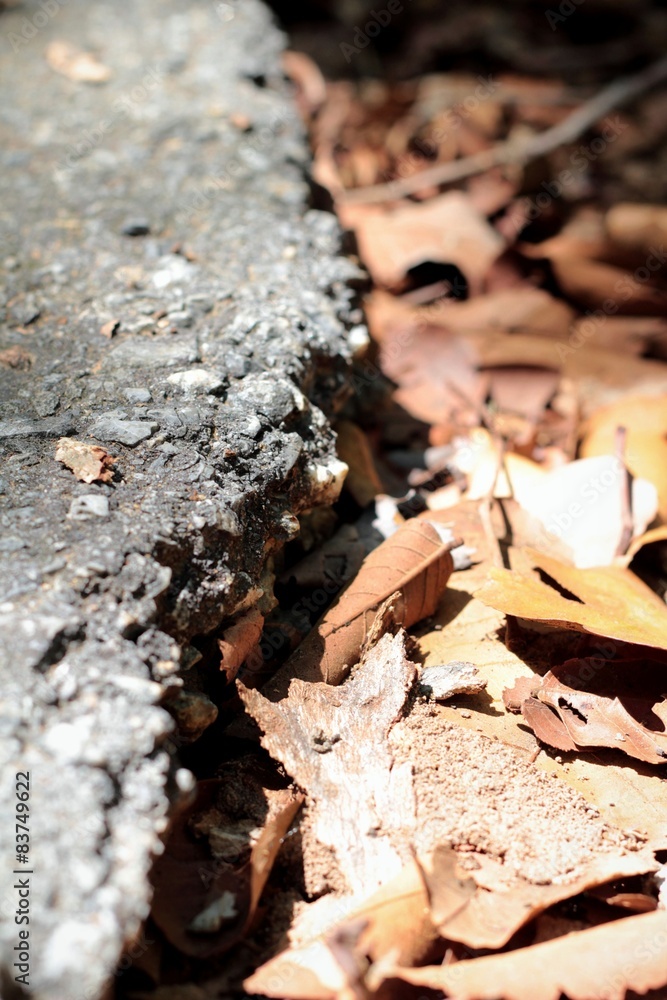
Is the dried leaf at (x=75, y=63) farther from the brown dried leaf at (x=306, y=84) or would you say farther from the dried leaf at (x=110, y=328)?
the dried leaf at (x=110, y=328)

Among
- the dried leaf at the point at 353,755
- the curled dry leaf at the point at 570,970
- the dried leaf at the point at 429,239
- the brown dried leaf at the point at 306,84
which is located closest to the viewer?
the curled dry leaf at the point at 570,970

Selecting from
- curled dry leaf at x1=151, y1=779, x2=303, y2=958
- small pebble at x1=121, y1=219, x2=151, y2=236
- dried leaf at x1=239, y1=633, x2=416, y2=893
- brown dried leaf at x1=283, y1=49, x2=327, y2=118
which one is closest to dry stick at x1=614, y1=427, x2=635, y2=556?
dried leaf at x1=239, y1=633, x2=416, y2=893

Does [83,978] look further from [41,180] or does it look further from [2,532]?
[41,180]

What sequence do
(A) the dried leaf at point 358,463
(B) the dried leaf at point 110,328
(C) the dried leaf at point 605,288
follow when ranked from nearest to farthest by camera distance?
1. (B) the dried leaf at point 110,328
2. (A) the dried leaf at point 358,463
3. (C) the dried leaf at point 605,288

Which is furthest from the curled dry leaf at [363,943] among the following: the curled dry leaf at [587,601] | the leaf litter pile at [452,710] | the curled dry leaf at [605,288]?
the curled dry leaf at [605,288]

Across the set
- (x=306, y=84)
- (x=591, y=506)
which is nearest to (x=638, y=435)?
(x=591, y=506)

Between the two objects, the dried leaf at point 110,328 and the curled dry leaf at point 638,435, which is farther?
the curled dry leaf at point 638,435

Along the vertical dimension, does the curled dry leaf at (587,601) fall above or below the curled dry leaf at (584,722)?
above
